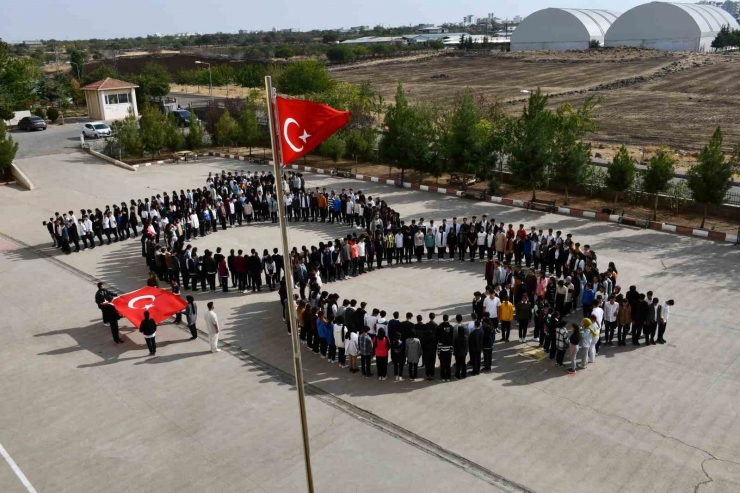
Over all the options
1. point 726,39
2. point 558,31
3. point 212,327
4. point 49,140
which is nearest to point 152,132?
point 49,140

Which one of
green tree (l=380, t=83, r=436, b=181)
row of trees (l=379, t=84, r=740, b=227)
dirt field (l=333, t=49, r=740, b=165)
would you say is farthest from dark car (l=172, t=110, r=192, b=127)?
dirt field (l=333, t=49, r=740, b=165)

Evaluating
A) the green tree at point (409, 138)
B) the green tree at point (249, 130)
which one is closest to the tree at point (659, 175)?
the green tree at point (409, 138)

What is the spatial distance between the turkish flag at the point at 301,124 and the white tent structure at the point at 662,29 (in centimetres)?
10632

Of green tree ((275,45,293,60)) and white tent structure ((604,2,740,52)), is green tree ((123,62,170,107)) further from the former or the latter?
white tent structure ((604,2,740,52))

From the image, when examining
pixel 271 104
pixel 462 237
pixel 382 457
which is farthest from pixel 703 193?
pixel 271 104

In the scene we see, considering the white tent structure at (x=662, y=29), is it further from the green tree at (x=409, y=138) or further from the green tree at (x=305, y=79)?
the green tree at (x=409, y=138)

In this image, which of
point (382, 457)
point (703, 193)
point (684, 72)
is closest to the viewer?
point (382, 457)

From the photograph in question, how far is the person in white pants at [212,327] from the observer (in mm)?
13430

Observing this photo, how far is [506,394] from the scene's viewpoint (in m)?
11.8

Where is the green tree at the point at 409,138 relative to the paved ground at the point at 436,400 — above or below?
above

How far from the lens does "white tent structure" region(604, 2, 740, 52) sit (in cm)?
9850

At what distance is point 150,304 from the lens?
47.4 feet

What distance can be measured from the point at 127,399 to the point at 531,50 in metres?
107

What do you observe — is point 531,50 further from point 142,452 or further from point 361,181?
point 142,452
